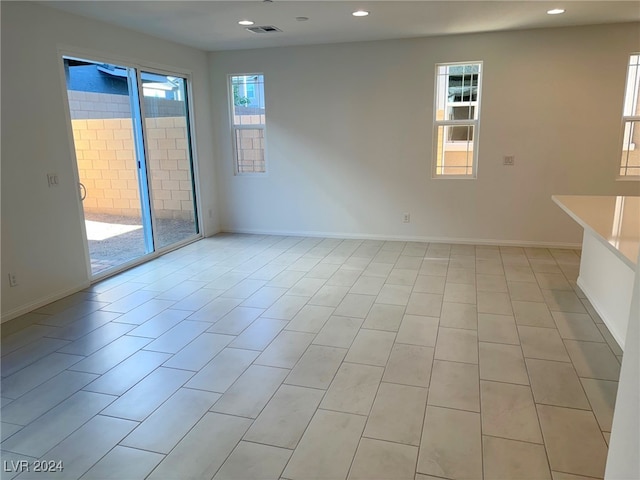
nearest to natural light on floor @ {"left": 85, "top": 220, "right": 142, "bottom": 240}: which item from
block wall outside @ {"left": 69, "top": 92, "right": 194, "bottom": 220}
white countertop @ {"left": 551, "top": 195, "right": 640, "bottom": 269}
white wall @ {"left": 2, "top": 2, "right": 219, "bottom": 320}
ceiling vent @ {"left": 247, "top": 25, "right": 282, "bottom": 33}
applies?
block wall outside @ {"left": 69, "top": 92, "right": 194, "bottom": 220}

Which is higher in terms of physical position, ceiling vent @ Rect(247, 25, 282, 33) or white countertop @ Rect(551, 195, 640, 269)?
ceiling vent @ Rect(247, 25, 282, 33)

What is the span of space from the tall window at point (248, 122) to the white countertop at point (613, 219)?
403 centimetres

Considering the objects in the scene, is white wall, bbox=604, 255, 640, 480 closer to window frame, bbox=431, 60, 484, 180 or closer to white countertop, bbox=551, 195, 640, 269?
white countertop, bbox=551, 195, 640, 269

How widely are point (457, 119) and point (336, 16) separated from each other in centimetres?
214

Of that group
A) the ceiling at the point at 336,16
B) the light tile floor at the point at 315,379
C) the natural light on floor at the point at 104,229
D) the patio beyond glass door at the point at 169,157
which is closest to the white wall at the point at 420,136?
the ceiling at the point at 336,16

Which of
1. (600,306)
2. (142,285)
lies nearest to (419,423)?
(600,306)

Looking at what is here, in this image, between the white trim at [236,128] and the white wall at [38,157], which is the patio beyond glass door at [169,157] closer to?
the white trim at [236,128]

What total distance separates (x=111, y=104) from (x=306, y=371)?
364 centimetres

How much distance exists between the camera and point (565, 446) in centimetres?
203

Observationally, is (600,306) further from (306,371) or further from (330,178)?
(330,178)

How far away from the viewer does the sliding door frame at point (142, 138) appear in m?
4.00

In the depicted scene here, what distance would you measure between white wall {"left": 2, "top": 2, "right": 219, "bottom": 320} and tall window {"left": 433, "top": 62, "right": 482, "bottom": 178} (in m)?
3.85

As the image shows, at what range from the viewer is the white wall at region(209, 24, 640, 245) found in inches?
198

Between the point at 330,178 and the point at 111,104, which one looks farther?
the point at 330,178
